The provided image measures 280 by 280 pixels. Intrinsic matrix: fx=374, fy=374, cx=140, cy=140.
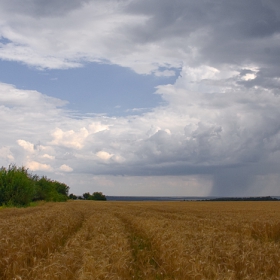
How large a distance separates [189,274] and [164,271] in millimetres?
1372

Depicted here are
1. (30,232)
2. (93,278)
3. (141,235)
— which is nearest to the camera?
(93,278)

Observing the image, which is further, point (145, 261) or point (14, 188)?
point (14, 188)

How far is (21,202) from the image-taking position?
67.4 metres

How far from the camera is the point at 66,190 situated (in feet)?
513

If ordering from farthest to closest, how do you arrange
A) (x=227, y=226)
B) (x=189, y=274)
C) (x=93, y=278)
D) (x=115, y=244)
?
(x=227, y=226), (x=115, y=244), (x=189, y=274), (x=93, y=278)

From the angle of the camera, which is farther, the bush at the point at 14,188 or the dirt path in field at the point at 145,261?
the bush at the point at 14,188

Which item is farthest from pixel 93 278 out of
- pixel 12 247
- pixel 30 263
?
pixel 12 247

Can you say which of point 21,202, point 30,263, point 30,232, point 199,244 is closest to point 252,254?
point 199,244

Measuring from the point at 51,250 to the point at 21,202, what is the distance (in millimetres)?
57811

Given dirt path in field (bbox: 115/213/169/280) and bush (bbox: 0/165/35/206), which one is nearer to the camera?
dirt path in field (bbox: 115/213/169/280)

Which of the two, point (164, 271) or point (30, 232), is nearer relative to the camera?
point (164, 271)

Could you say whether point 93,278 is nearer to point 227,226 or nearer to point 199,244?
point 199,244

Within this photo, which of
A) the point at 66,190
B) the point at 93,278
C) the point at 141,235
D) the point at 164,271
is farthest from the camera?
A: the point at 66,190

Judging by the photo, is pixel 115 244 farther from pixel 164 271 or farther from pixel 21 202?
pixel 21 202
